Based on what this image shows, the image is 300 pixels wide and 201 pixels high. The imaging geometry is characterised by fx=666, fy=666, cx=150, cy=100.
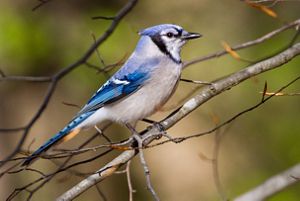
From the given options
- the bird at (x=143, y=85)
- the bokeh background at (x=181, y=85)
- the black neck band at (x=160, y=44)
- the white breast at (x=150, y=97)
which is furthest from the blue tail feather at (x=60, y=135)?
the bokeh background at (x=181, y=85)

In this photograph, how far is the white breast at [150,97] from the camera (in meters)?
3.36

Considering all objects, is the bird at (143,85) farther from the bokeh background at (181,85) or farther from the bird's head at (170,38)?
the bokeh background at (181,85)

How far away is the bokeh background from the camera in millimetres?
4969

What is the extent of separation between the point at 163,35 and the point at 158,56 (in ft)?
0.38

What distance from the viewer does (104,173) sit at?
2645 millimetres

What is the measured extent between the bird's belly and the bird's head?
0.14 meters

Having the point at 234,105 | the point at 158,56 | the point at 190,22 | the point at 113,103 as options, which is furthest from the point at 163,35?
the point at 234,105

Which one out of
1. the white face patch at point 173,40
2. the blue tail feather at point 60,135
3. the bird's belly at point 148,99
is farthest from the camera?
the white face patch at point 173,40

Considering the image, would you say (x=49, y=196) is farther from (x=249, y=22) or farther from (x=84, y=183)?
(x=84, y=183)

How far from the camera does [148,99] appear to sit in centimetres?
337

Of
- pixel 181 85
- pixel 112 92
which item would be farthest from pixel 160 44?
pixel 181 85

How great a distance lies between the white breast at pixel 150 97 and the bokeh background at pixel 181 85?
1.40 metres

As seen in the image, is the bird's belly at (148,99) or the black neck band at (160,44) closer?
the bird's belly at (148,99)

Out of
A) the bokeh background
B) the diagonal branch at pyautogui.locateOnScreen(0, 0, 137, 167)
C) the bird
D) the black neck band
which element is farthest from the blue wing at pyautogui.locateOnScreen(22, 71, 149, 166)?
the bokeh background
